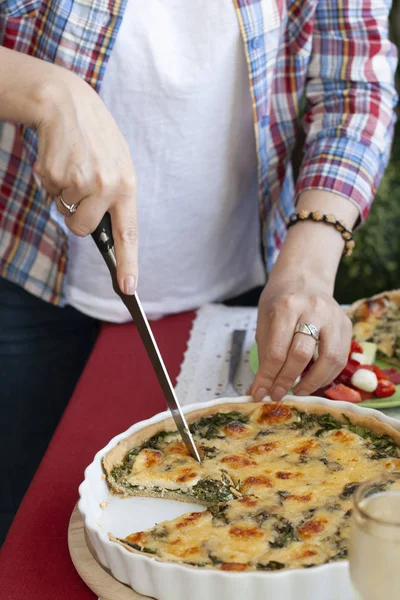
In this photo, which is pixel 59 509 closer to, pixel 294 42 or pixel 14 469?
pixel 14 469

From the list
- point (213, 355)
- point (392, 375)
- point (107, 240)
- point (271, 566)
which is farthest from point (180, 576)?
point (213, 355)

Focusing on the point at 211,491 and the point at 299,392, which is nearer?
the point at 211,491

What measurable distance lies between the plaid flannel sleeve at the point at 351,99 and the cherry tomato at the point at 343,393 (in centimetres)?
48

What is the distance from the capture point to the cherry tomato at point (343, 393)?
168 cm

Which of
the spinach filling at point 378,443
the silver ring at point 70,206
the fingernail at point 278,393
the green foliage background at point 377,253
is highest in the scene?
the silver ring at point 70,206

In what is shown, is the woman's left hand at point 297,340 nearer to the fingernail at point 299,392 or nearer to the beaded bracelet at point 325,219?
the fingernail at point 299,392

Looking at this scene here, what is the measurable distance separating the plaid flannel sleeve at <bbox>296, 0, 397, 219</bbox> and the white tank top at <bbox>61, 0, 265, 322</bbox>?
0.22m

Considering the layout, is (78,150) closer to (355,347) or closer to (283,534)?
(283,534)

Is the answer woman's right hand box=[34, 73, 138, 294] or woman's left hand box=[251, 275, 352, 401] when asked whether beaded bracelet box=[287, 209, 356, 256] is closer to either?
woman's left hand box=[251, 275, 352, 401]

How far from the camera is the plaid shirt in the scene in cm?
191

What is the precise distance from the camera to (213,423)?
1563 mm

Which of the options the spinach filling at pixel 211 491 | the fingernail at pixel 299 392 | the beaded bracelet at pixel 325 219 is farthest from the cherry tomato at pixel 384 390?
the spinach filling at pixel 211 491

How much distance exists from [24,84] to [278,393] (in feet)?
2.53

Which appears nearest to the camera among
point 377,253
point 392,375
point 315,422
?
point 315,422
